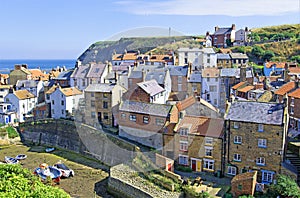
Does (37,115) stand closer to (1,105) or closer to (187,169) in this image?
(1,105)

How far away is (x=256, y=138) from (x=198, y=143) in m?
4.12

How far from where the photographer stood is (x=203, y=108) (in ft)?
88.4

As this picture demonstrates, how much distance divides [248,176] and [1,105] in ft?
108

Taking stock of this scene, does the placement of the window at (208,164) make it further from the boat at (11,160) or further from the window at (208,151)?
the boat at (11,160)

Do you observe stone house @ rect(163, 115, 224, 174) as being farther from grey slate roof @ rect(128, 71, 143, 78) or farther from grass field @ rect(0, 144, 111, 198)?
grey slate roof @ rect(128, 71, 143, 78)

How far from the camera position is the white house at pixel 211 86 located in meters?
35.1

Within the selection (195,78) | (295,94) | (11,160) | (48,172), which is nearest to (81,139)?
(11,160)

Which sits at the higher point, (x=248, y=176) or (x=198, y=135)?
(x=198, y=135)

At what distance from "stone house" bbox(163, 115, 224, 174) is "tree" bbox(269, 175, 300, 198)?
450 centimetres

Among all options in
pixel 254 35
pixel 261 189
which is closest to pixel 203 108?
pixel 261 189

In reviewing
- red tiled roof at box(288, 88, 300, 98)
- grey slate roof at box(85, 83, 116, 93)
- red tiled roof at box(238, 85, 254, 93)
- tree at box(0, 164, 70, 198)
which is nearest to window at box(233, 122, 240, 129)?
red tiled roof at box(288, 88, 300, 98)

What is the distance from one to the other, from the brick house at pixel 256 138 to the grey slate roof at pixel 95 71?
75.6 ft

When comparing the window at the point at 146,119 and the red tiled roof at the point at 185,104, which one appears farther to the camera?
the window at the point at 146,119

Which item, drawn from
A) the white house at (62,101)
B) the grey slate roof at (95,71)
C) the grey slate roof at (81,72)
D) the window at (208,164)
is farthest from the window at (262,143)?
the grey slate roof at (81,72)
